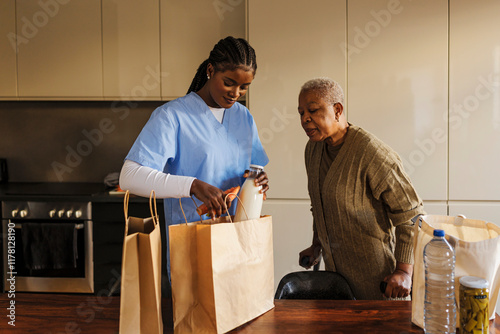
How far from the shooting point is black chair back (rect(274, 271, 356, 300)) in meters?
1.47

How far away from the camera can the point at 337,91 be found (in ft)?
4.90

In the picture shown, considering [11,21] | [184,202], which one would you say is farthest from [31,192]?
[184,202]

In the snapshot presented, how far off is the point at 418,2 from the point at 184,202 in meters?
1.83

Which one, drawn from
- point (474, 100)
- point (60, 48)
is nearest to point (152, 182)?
point (474, 100)

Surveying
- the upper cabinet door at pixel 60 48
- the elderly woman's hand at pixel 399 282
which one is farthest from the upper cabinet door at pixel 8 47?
the elderly woman's hand at pixel 399 282

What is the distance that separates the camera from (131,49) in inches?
115

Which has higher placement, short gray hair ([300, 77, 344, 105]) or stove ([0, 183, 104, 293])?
short gray hair ([300, 77, 344, 105])

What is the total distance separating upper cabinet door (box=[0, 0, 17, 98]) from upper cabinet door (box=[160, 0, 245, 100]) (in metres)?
1.01

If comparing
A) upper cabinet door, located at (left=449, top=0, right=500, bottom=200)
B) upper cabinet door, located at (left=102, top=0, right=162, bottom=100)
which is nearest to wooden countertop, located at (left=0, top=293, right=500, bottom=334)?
upper cabinet door, located at (left=449, top=0, right=500, bottom=200)

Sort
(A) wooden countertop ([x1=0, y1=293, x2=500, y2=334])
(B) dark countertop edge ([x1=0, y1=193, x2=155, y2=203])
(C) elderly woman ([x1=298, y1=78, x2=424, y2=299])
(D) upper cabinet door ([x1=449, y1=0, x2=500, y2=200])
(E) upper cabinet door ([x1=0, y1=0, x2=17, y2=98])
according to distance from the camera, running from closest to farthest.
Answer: (A) wooden countertop ([x1=0, y1=293, x2=500, y2=334]), (C) elderly woman ([x1=298, y1=78, x2=424, y2=299]), (D) upper cabinet door ([x1=449, y1=0, x2=500, y2=200]), (B) dark countertop edge ([x1=0, y1=193, x2=155, y2=203]), (E) upper cabinet door ([x1=0, y1=0, x2=17, y2=98])

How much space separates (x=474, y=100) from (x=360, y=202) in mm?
1402

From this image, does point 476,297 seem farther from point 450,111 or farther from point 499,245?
point 450,111

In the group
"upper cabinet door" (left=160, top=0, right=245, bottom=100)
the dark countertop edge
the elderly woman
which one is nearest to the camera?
the elderly woman

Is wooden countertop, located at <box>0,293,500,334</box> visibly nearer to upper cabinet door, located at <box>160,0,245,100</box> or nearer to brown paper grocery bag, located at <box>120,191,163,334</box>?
brown paper grocery bag, located at <box>120,191,163,334</box>
